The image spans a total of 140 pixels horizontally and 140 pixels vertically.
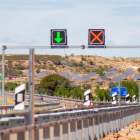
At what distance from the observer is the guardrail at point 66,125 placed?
1002 cm

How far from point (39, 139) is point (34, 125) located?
1093mm

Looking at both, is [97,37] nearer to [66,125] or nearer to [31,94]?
[66,125]

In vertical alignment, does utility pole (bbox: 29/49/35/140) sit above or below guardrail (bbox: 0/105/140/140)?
above

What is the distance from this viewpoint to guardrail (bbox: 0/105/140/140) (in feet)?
32.9

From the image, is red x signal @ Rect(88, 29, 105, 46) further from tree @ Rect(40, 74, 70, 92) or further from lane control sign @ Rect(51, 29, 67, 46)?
tree @ Rect(40, 74, 70, 92)

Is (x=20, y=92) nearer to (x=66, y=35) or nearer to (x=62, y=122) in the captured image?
(x=62, y=122)

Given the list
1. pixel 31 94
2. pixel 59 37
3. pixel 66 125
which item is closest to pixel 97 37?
pixel 59 37

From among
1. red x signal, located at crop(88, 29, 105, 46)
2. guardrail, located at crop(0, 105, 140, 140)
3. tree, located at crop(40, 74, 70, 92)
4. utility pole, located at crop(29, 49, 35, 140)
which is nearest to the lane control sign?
red x signal, located at crop(88, 29, 105, 46)

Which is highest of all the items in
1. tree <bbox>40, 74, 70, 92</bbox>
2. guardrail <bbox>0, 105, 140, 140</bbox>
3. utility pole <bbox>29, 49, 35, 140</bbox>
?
tree <bbox>40, 74, 70, 92</bbox>

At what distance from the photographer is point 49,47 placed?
21250 millimetres

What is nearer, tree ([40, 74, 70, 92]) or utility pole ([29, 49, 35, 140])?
utility pole ([29, 49, 35, 140])

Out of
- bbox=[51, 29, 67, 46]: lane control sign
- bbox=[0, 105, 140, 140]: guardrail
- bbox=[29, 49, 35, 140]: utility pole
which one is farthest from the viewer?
bbox=[51, 29, 67, 46]: lane control sign

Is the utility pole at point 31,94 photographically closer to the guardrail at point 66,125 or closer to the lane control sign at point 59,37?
the guardrail at point 66,125

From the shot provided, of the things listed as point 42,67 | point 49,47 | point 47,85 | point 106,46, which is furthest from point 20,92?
point 42,67
